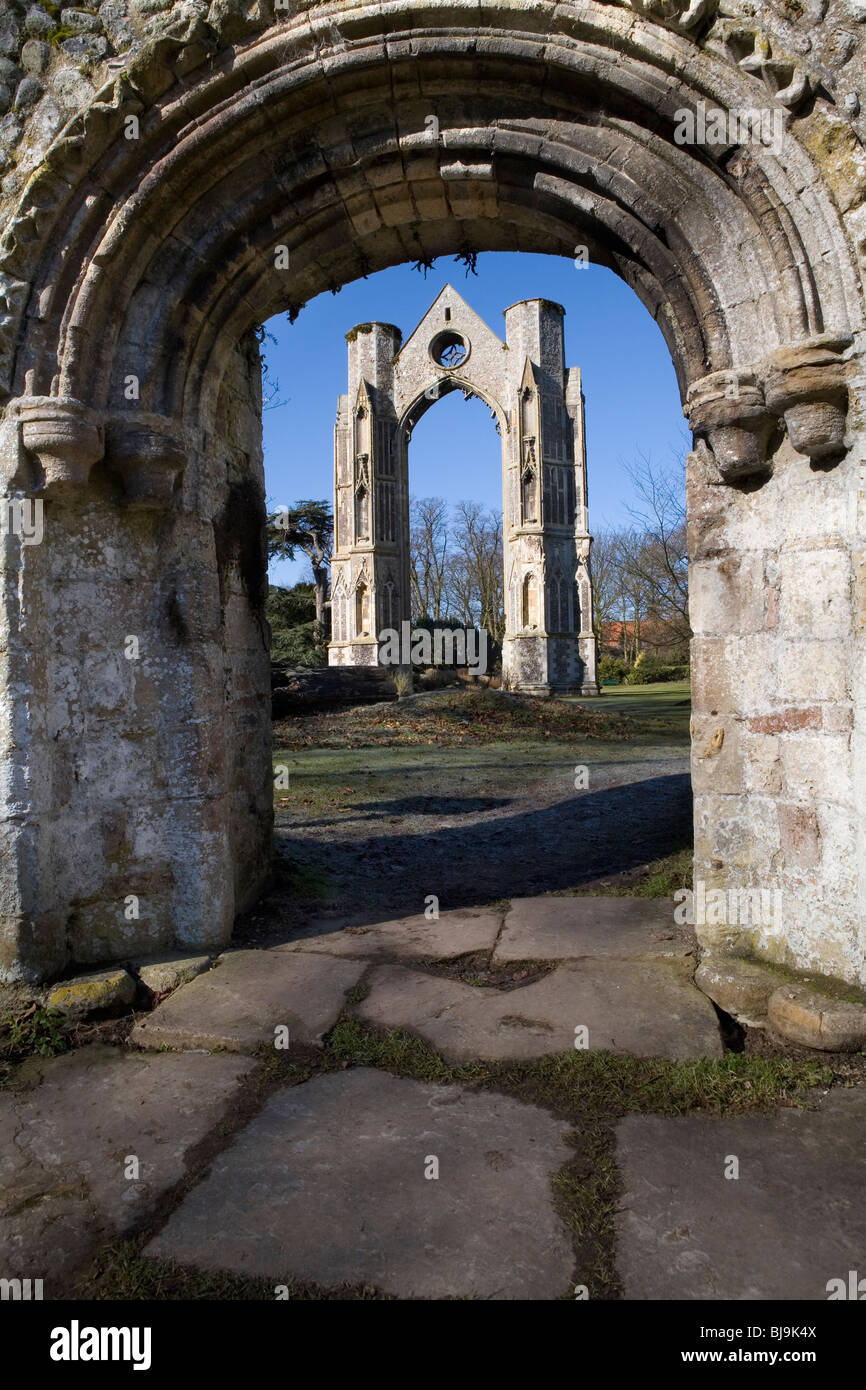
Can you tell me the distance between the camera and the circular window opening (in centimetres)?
2975

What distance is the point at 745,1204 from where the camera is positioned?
2.01 meters

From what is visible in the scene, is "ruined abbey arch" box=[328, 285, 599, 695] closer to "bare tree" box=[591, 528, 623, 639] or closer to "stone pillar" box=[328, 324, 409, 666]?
"stone pillar" box=[328, 324, 409, 666]

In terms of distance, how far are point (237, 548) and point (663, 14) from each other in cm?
284

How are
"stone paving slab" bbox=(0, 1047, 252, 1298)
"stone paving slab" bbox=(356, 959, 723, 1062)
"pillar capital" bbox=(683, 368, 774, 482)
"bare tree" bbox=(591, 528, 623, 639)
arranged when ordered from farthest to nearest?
"bare tree" bbox=(591, 528, 623, 639) < "pillar capital" bbox=(683, 368, 774, 482) < "stone paving slab" bbox=(356, 959, 723, 1062) < "stone paving slab" bbox=(0, 1047, 252, 1298)

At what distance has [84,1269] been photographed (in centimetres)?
186

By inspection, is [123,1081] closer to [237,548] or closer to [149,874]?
[149,874]

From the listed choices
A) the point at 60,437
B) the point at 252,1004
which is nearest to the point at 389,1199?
the point at 252,1004

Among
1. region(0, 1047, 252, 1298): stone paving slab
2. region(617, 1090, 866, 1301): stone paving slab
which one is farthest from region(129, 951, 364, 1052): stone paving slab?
region(617, 1090, 866, 1301): stone paving slab

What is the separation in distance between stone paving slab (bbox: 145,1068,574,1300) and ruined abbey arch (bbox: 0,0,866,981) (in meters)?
1.39

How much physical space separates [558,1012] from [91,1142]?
158 cm

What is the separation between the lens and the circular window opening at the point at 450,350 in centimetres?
2975

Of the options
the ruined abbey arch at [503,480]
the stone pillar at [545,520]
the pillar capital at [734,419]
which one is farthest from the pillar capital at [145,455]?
the stone pillar at [545,520]
